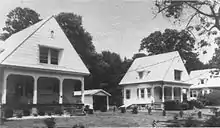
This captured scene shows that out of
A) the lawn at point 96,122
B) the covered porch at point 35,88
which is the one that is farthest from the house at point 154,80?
the lawn at point 96,122

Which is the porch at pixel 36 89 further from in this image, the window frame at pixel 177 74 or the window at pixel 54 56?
the window frame at pixel 177 74

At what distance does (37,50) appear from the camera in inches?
739

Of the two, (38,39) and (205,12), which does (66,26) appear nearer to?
(38,39)

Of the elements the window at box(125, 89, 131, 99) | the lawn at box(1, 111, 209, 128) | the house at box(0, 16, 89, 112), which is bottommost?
the lawn at box(1, 111, 209, 128)

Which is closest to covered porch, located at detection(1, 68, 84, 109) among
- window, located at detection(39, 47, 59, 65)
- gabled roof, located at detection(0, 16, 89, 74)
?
gabled roof, located at detection(0, 16, 89, 74)

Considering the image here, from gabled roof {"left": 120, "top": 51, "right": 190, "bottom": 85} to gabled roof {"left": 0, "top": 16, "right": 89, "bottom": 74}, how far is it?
38.3 ft

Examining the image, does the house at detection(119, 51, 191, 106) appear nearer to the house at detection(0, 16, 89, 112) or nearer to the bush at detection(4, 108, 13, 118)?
the house at detection(0, 16, 89, 112)

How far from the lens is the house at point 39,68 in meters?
17.3

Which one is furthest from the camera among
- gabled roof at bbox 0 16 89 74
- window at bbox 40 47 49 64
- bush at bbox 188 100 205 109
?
bush at bbox 188 100 205 109

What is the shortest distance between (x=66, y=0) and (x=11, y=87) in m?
11.4

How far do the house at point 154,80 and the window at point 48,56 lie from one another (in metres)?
13.3

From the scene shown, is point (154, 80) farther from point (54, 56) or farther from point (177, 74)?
point (54, 56)

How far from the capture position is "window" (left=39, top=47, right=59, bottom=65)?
63.7 ft

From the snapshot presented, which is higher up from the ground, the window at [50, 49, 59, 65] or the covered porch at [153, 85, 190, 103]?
the window at [50, 49, 59, 65]
